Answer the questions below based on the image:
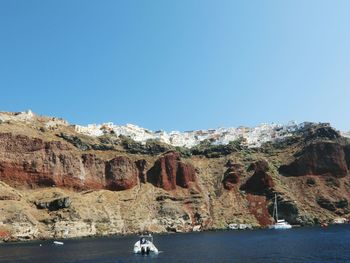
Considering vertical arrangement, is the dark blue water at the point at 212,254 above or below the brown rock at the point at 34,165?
below

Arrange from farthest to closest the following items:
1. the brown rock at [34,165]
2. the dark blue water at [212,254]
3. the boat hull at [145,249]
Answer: the brown rock at [34,165] → the boat hull at [145,249] → the dark blue water at [212,254]

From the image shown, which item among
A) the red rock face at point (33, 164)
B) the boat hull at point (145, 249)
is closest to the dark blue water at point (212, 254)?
the boat hull at point (145, 249)

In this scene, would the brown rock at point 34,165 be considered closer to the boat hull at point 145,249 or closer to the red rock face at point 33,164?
the red rock face at point 33,164

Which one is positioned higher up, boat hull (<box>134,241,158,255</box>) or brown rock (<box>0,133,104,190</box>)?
brown rock (<box>0,133,104,190</box>)

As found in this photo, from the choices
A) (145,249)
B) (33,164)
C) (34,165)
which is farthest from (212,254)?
(33,164)

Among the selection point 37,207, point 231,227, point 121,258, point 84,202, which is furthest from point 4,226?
point 231,227

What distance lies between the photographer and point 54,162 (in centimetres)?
19562

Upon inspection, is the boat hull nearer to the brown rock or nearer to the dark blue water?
the dark blue water

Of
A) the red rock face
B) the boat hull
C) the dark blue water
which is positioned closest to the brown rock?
the red rock face

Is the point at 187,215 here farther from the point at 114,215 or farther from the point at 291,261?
the point at 291,261

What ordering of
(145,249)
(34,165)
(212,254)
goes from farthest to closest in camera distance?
(34,165) → (145,249) → (212,254)

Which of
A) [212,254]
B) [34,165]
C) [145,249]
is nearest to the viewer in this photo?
[212,254]

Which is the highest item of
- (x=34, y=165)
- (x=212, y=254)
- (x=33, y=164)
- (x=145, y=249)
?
(x=33, y=164)

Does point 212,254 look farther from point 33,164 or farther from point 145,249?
point 33,164
